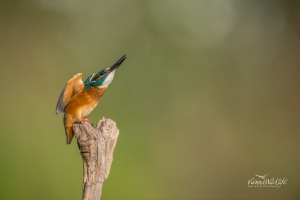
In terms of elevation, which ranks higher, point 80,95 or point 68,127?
point 80,95

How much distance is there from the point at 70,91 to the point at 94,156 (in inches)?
26.6

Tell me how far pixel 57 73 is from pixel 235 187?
248 cm

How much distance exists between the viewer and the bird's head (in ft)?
6.82

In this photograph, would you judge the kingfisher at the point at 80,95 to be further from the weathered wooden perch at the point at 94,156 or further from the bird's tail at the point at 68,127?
the weathered wooden perch at the point at 94,156

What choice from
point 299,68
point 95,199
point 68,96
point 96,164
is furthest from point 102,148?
point 299,68

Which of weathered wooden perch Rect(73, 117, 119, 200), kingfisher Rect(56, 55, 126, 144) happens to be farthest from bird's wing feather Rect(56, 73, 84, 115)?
weathered wooden perch Rect(73, 117, 119, 200)

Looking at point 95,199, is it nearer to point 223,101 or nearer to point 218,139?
point 218,139

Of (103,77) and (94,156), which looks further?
(103,77)

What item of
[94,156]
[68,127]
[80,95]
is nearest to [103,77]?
[80,95]

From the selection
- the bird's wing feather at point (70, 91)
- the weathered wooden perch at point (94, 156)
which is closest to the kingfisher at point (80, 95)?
the bird's wing feather at point (70, 91)

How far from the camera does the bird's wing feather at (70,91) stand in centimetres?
211

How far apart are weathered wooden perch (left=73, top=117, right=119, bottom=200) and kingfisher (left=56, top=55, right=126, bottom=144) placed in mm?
453

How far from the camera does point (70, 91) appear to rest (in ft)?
7.04

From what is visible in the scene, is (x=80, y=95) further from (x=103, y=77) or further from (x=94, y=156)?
(x=94, y=156)
